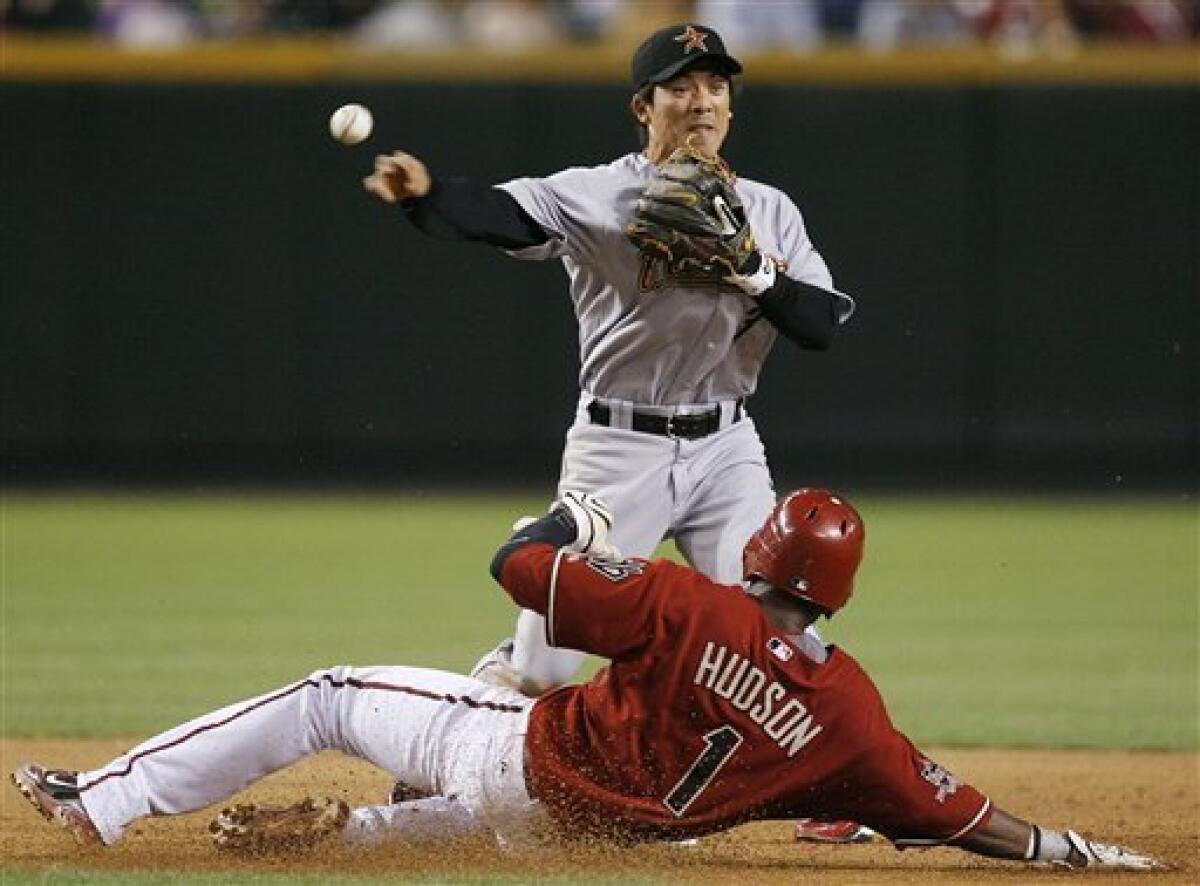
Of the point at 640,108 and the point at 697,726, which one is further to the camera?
the point at 640,108

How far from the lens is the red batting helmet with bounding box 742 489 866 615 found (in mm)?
4727

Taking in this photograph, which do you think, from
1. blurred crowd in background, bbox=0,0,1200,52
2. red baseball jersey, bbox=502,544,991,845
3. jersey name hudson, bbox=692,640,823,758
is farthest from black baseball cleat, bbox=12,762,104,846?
blurred crowd in background, bbox=0,0,1200,52

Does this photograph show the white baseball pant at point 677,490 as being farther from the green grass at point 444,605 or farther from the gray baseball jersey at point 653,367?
the green grass at point 444,605

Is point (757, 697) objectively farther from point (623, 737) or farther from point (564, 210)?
point (564, 210)

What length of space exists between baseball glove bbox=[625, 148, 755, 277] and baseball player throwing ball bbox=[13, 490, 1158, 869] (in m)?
0.82

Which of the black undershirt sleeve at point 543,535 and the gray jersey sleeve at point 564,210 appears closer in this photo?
the black undershirt sleeve at point 543,535

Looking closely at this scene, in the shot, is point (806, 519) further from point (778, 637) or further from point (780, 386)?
point (780, 386)

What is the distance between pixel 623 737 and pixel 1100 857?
3.69 feet

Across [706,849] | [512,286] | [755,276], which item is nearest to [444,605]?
[512,286]

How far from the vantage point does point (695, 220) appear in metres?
5.42

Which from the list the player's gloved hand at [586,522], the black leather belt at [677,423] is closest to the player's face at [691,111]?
the black leather belt at [677,423]

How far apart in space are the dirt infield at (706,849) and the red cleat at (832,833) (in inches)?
1.9

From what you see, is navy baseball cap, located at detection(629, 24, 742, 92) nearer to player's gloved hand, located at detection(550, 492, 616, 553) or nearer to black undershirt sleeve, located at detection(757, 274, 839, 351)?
black undershirt sleeve, located at detection(757, 274, 839, 351)

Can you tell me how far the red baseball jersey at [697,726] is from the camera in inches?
185
